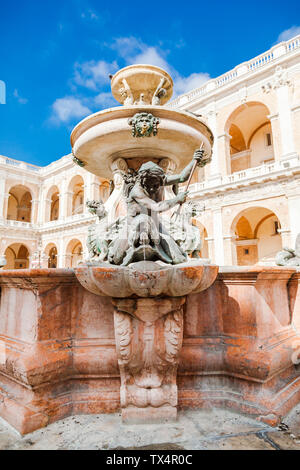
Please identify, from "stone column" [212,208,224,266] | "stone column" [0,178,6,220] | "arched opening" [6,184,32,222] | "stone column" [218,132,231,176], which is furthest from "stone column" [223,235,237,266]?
"arched opening" [6,184,32,222]

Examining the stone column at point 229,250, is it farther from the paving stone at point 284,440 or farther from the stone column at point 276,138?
the paving stone at point 284,440

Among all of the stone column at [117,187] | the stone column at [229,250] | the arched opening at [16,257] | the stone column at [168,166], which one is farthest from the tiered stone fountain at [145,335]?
the arched opening at [16,257]

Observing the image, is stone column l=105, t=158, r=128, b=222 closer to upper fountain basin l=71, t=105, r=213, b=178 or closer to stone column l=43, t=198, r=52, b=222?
upper fountain basin l=71, t=105, r=213, b=178

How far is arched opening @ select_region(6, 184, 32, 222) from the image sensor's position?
28.4m

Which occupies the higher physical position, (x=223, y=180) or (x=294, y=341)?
(x=223, y=180)

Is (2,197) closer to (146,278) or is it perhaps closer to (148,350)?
(148,350)

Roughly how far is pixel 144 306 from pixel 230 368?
84cm

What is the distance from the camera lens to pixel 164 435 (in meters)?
1.67

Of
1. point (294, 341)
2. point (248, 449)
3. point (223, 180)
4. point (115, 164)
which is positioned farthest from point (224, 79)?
point (248, 449)

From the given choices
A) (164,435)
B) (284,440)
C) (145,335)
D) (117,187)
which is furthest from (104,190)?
(284,440)

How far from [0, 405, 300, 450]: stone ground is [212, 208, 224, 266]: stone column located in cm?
1292

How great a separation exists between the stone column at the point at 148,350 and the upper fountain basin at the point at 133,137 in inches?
83.3
